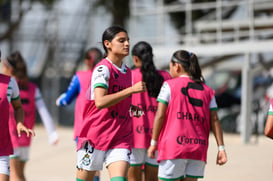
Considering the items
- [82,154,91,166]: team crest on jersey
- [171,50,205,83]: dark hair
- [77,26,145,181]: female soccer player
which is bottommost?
[82,154,91,166]: team crest on jersey

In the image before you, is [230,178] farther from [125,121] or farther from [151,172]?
[125,121]

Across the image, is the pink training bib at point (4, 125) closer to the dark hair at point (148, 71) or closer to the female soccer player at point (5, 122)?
the female soccer player at point (5, 122)

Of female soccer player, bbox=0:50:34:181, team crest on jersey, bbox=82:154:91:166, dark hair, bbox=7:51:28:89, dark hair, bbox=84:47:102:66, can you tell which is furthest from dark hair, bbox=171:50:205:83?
dark hair, bbox=7:51:28:89

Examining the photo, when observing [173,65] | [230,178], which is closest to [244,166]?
[230,178]

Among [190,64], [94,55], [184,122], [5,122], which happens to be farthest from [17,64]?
[184,122]

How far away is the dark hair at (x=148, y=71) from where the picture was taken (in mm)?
6700

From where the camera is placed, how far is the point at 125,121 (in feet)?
18.4

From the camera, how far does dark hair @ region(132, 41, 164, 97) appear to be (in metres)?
6.70

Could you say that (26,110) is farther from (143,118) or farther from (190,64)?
(190,64)

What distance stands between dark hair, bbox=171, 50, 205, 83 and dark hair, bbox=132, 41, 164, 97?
976mm

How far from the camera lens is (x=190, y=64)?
566 cm

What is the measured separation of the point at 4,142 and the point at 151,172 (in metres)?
1.98

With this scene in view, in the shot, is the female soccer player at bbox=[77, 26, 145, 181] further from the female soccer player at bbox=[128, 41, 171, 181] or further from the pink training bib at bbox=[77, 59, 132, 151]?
the female soccer player at bbox=[128, 41, 171, 181]

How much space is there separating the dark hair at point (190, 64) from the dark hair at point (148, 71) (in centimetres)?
98
